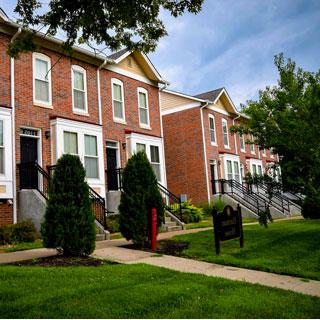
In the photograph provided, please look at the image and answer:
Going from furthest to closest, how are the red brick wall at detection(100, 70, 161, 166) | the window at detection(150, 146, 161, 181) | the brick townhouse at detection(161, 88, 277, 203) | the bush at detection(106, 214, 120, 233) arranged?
the brick townhouse at detection(161, 88, 277, 203), the window at detection(150, 146, 161, 181), the red brick wall at detection(100, 70, 161, 166), the bush at detection(106, 214, 120, 233)

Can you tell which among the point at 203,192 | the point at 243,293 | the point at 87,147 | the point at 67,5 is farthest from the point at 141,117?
the point at 243,293

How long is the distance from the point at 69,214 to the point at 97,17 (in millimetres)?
4456

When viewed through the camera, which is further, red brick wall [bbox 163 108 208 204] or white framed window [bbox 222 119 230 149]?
white framed window [bbox 222 119 230 149]

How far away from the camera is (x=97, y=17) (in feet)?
25.1

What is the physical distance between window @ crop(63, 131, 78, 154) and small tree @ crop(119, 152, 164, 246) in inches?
230

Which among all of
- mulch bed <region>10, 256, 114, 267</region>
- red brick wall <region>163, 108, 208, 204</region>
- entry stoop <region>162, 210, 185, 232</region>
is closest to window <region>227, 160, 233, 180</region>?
red brick wall <region>163, 108, 208, 204</region>

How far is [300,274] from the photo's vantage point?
784cm

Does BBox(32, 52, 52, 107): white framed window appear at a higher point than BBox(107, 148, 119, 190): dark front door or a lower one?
higher

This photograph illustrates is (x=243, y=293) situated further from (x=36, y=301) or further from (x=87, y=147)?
(x=87, y=147)

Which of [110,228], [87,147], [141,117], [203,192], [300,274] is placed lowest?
[300,274]

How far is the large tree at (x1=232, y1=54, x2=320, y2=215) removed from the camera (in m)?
10.4

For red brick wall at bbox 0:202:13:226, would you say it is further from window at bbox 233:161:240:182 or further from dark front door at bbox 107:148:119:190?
window at bbox 233:161:240:182

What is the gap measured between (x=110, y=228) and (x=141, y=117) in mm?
7872

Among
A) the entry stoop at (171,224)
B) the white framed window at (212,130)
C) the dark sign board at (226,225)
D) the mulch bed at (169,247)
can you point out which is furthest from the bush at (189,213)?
the dark sign board at (226,225)
